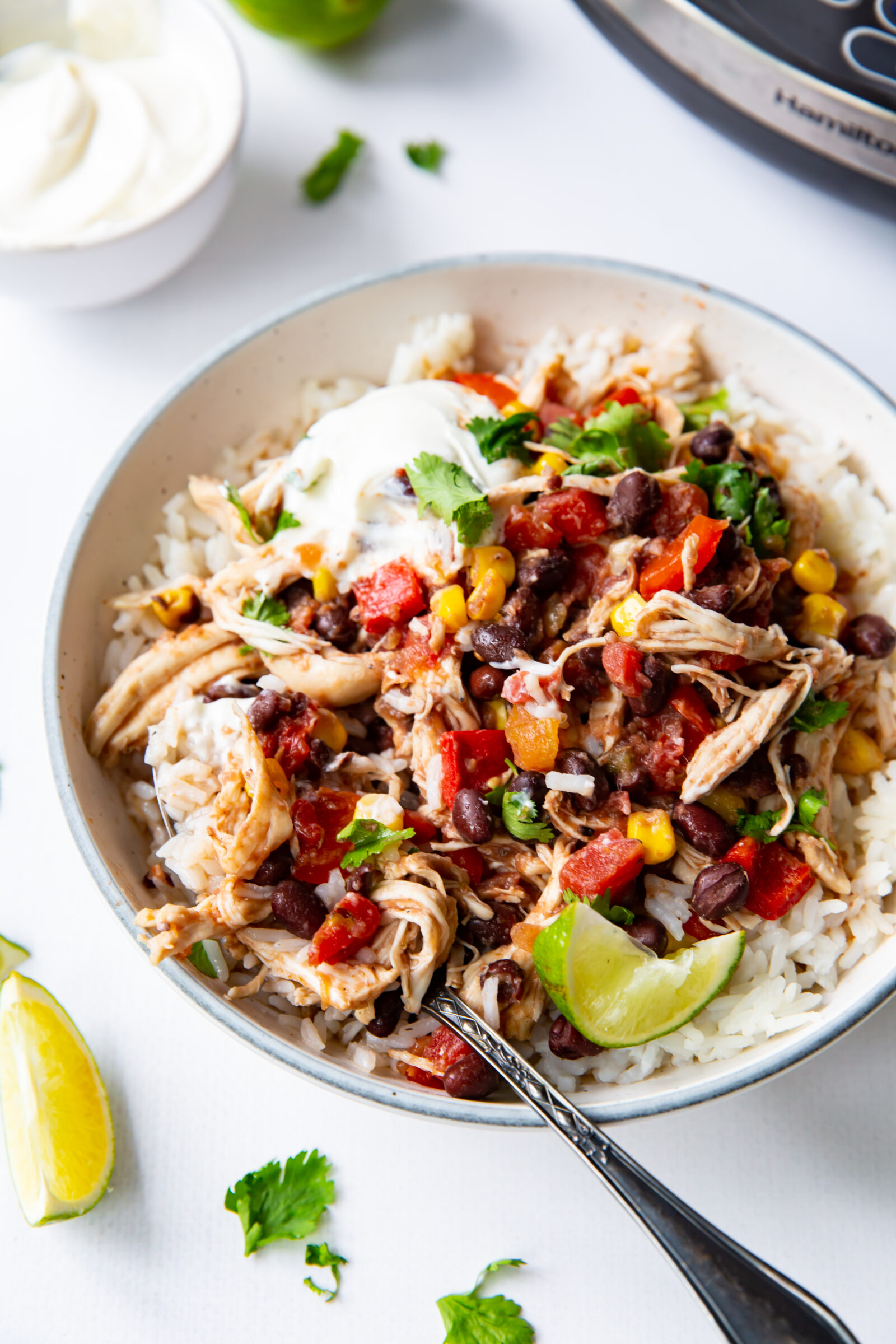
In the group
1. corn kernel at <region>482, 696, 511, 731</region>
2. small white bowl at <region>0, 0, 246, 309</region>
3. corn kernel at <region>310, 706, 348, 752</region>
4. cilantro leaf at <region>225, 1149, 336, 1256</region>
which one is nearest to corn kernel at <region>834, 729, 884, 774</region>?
corn kernel at <region>482, 696, 511, 731</region>

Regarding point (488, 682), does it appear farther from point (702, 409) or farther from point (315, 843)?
point (702, 409)

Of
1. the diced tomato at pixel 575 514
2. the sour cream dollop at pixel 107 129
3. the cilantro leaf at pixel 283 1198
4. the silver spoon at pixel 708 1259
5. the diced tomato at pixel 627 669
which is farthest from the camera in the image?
the sour cream dollop at pixel 107 129

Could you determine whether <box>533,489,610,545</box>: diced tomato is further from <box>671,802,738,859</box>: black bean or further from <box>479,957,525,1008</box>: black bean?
<box>479,957,525,1008</box>: black bean

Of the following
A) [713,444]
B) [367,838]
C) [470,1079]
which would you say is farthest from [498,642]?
[470,1079]

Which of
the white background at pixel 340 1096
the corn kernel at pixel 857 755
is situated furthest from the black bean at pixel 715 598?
the white background at pixel 340 1096

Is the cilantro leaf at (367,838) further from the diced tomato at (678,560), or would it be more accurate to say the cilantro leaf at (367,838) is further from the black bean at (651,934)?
the diced tomato at (678,560)
